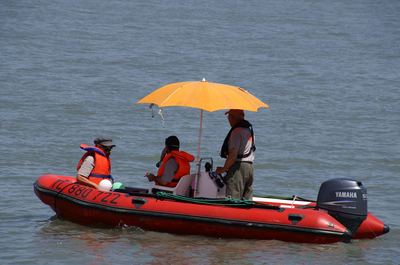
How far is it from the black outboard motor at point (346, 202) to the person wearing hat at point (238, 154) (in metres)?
0.92

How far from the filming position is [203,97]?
1113cm

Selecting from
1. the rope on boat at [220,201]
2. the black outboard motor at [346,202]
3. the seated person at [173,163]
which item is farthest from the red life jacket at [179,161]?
the black outboard motor at [346,202]

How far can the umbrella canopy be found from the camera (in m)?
11.0

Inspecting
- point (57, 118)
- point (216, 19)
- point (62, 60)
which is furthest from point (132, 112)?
point (216, 19)

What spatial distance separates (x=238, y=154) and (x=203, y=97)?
79 cm

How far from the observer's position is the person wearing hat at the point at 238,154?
11305 millimetres

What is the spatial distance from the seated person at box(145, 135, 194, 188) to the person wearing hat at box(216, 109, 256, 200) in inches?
15.9

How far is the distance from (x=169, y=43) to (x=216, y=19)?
24.8 ft

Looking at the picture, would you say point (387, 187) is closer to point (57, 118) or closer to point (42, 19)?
point (57, 118)

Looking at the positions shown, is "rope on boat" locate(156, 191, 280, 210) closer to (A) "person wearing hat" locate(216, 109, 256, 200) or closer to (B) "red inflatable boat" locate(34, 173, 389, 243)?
(B) "red inflatable boat" locate(34, 173, 389, 243)

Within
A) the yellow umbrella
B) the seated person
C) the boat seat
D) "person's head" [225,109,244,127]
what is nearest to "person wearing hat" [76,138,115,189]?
the seated person

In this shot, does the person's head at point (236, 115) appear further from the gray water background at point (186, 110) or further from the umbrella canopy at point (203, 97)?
the gray water background at point (186, 110)

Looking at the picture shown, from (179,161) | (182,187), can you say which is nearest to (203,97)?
(179,161)

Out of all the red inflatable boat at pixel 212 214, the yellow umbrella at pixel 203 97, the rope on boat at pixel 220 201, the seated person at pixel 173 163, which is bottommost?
the red inflatable boat at pixel 212 214
